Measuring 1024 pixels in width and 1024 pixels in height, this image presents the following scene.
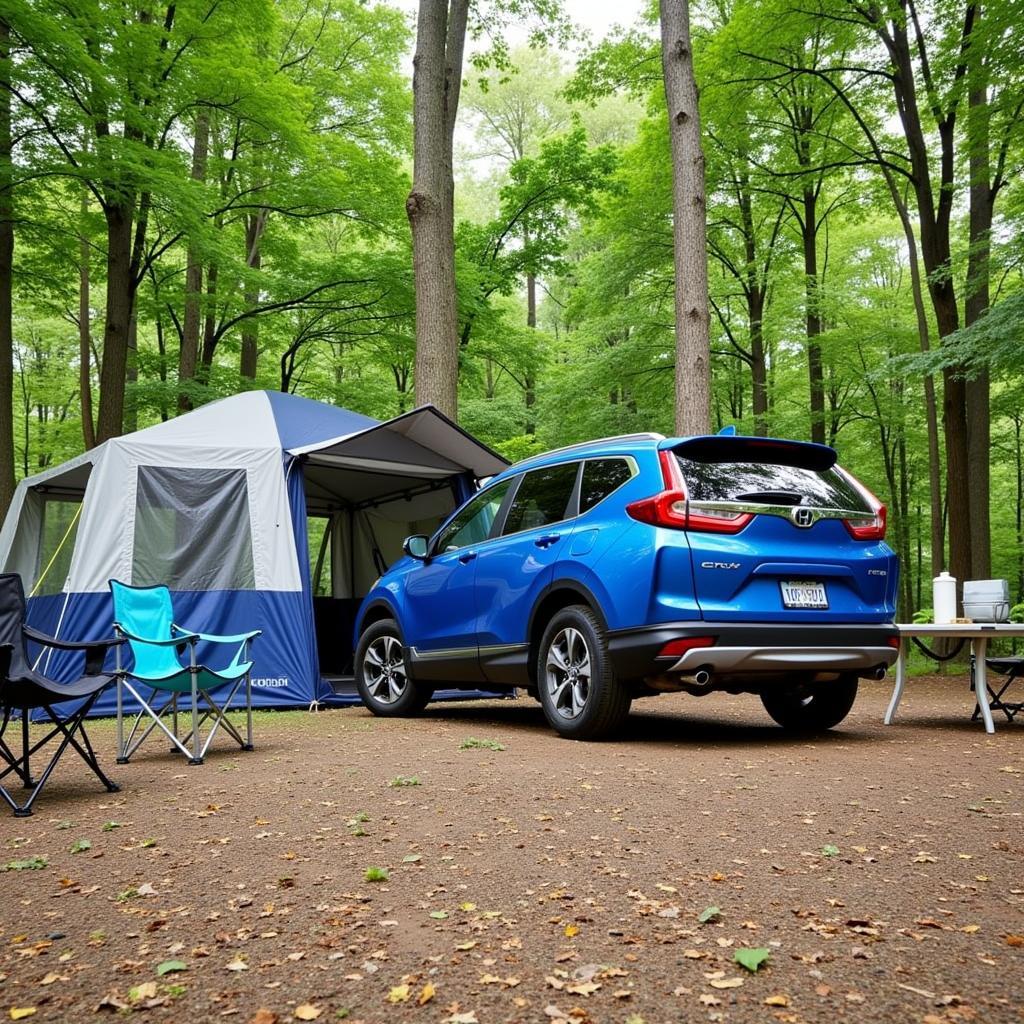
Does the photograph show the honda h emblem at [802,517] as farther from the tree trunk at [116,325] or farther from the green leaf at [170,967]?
the tree trunk at [116,325]

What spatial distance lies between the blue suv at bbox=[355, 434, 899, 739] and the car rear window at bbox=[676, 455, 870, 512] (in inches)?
0.4

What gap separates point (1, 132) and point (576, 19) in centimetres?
811

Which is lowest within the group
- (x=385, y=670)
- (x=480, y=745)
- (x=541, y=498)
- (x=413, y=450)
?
(x=480, y=745)

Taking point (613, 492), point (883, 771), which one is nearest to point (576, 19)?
point (613, 492)

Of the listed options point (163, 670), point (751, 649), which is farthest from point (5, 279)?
point (751, 649)

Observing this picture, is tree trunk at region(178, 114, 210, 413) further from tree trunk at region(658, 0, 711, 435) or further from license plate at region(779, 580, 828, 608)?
license plate at region(779, 580, 828, 608)

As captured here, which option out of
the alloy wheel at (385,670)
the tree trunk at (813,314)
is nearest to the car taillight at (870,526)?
the alloy wheel at (385,670)

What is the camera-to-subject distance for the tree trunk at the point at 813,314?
1672 centimetres

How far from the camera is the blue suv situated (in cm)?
508

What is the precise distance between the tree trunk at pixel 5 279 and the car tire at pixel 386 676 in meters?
5.78

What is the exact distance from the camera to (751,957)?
2.28 meters

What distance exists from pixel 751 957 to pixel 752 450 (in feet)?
12.0

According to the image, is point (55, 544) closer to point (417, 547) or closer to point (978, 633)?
point (417, 547)

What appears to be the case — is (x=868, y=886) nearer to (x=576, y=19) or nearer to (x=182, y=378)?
(x=576, y=19)
